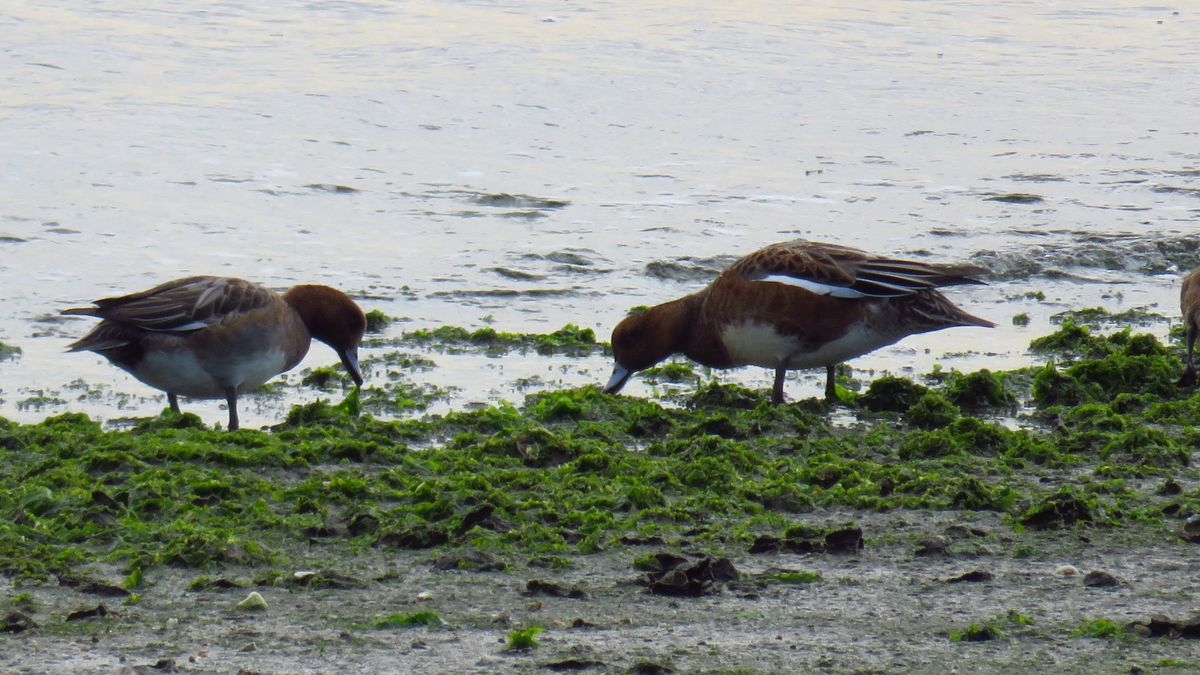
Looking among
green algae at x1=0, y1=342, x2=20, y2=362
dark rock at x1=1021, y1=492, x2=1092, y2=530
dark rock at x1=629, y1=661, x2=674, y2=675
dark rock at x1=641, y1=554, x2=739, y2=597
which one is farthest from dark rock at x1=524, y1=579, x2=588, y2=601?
green algae at x1=0, y1=342, x2=20, y2=362

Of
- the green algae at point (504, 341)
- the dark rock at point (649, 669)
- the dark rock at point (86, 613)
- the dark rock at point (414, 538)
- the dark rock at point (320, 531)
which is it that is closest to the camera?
the dark rock at point (649, 669)

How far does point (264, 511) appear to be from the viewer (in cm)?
569

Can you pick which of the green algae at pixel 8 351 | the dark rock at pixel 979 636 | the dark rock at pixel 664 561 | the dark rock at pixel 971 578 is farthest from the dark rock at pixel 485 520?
the green algae at pixel 8 351

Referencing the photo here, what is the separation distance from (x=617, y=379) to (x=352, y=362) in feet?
4.35

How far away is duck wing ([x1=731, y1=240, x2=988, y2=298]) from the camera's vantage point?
8102 mm

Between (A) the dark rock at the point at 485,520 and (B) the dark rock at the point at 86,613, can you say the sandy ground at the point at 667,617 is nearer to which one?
(B) the dark rock at the point at 86,613

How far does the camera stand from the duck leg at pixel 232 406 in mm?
7497

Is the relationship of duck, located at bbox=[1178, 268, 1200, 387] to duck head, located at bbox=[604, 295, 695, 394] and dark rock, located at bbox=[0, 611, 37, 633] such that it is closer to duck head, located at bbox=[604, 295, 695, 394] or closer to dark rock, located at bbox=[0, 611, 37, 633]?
duck head, located at bbox=[604, 295, 695, 394]

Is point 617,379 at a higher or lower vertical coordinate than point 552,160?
lower

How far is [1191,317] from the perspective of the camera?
27.7ft

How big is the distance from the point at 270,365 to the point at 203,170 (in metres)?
Result: 6.00

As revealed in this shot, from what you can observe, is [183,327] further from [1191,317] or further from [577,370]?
[1191,317]

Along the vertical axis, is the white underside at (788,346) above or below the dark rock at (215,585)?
above

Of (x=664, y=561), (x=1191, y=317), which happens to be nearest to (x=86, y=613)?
(x=664, y=561)
